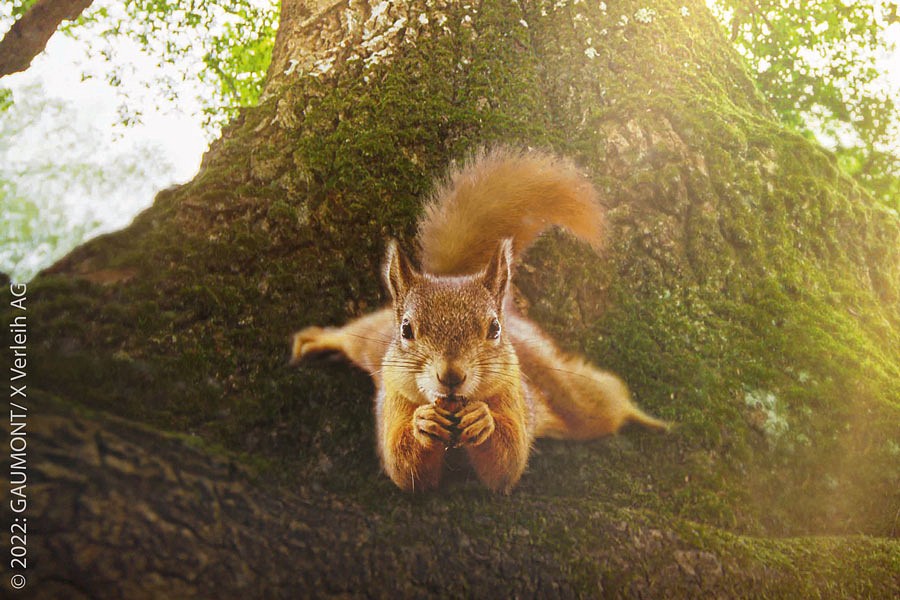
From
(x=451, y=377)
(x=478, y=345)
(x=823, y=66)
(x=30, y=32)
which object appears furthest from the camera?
(x=823, y=66)

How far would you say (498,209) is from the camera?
202cm

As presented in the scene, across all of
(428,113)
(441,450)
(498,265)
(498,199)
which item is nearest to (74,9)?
(428,113)

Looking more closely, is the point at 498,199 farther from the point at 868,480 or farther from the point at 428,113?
the point at 868,480

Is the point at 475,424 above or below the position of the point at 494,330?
below

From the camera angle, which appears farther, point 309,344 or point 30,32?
point 30,32

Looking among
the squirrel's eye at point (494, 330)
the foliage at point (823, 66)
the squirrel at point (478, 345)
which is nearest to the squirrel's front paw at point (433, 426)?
A: the squirrel at point (478, 345)

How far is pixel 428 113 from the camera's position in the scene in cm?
222

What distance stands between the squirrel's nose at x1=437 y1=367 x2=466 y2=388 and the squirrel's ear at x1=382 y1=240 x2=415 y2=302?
38 centimetres

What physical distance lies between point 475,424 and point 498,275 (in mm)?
511

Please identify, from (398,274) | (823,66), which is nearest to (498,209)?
(398,274)

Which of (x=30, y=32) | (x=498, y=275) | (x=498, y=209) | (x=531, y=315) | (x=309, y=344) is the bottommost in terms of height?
(x=309, y=344)

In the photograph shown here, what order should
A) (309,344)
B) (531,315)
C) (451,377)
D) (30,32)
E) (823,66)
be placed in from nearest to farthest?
(451,377) < (309,344) < (531,315) < (30,32) < (823,66)

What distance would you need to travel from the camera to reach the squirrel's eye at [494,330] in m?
1.65

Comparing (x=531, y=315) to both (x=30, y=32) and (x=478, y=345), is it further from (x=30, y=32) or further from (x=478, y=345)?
(x=30, y=32)
